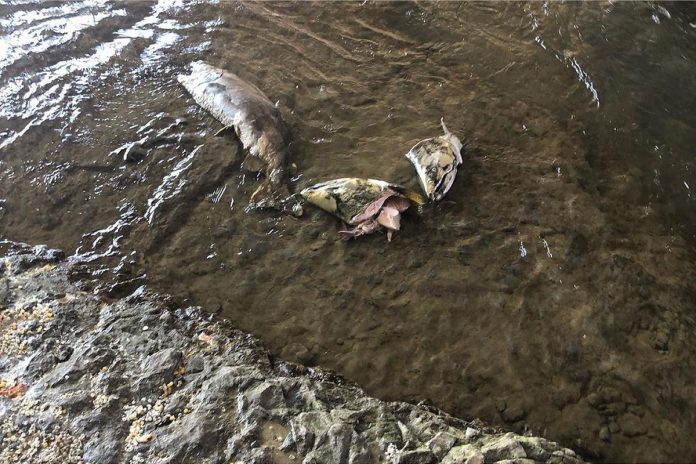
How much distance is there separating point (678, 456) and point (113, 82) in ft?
20.2

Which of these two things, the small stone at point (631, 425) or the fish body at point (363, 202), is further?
the fish body at point (363, 202)

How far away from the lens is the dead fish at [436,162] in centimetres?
456

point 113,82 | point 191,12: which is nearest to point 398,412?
point 113,82

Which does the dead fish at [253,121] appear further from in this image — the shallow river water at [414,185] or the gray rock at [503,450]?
the gray rock at [503,450]

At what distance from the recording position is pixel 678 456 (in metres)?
3.30

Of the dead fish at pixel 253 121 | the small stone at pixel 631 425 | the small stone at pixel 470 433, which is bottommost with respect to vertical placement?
the small stone at pixel 631 425

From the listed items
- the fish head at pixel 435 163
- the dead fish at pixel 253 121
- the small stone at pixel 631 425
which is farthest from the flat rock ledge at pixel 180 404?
the fish head at pixel 435 163

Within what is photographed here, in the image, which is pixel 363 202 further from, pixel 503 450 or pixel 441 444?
pixel 503 450

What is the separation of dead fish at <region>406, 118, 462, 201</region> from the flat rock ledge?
74.3 inches

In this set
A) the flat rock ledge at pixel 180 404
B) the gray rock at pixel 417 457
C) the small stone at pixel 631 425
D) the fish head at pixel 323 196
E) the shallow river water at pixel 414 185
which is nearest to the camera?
the gray rock at pixel 417 457

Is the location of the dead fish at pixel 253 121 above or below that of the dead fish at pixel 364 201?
above

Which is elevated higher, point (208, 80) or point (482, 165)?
point (208, 80)

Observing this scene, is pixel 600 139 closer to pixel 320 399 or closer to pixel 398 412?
pixel 398 412

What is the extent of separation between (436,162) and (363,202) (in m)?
0.78
